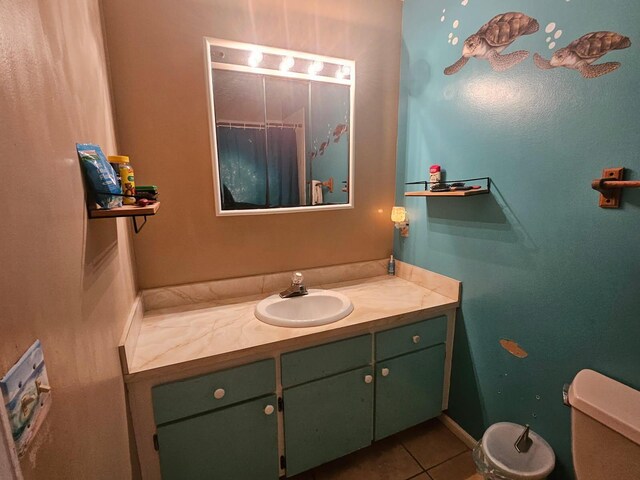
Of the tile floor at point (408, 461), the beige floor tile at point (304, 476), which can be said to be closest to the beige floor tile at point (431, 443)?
the tile floor at point (408, 461)

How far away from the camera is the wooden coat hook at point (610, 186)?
92 centimetres

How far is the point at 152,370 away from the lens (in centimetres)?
102

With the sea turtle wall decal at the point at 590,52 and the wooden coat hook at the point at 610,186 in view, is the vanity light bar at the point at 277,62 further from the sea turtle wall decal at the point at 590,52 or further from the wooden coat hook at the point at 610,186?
the wooden coat hook at the point at 610,186

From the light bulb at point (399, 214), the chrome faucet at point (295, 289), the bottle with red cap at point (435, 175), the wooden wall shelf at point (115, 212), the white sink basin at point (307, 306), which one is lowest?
the white sink basin at point (307, 306)

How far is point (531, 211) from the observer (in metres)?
1.19

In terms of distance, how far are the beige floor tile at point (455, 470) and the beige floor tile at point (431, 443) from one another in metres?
0.02

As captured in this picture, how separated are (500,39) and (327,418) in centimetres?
180

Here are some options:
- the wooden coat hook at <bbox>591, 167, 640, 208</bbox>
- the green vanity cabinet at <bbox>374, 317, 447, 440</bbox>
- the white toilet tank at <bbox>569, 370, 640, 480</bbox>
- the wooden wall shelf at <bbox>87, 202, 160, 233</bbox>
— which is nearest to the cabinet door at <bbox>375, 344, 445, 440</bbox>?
the green vanity cabinet at <bbox>374, 317, 447, 440</bbox>

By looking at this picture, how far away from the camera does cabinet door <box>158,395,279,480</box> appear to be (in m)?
1.11

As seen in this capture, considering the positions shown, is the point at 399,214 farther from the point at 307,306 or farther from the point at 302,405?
the point at 302,405

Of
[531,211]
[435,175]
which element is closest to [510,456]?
[531,211]

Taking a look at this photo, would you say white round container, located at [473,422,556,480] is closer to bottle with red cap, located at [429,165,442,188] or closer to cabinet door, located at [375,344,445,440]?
cabinet door, located at [375,344,445,440]

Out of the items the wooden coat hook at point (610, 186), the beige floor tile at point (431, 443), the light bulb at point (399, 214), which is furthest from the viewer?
the light bulb at point (399, 214)

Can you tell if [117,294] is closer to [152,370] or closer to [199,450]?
[152,370]
